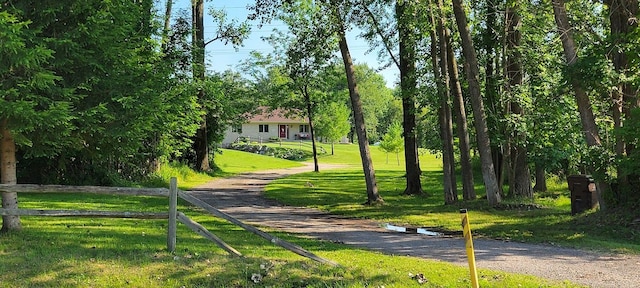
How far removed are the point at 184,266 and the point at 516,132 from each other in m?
14.0

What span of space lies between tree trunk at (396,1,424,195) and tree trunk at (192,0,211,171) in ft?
32.3

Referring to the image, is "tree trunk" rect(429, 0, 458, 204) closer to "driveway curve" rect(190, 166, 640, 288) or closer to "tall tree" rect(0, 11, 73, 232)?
"driveway curve" rect(190, 166, 640, 288)

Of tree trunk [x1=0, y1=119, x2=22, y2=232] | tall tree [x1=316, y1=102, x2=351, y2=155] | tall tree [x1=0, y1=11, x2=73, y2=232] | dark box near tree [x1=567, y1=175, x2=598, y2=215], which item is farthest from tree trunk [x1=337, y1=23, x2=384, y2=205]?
tall tree [x1=316, y1=102, x2=351, y2=155]

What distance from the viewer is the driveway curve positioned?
314 inches

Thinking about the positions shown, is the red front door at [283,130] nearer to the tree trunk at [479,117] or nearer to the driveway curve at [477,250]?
the driveway curve at [477,250]

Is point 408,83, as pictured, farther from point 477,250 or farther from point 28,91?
point 28,91

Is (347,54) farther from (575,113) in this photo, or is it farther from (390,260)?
(390,260)

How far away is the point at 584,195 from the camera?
46.6 feet

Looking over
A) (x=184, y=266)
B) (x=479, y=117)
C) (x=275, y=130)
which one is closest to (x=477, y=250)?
(x=184, y=266)

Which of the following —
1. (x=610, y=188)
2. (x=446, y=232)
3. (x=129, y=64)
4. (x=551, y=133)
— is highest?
(x=129, y=64)

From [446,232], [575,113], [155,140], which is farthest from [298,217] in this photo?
[155,140]

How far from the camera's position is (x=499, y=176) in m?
22.3

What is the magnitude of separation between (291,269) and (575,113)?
13.4 metres

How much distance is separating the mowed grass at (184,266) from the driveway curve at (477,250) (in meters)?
0.76
